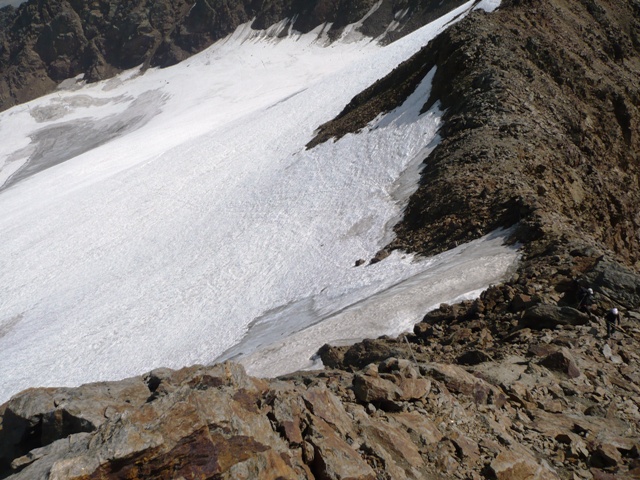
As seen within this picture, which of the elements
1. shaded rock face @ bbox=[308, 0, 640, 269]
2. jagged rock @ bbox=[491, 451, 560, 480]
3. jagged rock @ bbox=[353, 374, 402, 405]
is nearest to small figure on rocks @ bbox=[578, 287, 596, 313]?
shaded rock face @ bbox=[308, 0, 640, 269]

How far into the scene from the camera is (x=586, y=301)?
910cm

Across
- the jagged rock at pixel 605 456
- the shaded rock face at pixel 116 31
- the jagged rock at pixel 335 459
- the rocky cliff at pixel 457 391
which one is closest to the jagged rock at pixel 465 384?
the rocky cliff at pixel 457 391

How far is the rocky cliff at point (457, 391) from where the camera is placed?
16.6ft

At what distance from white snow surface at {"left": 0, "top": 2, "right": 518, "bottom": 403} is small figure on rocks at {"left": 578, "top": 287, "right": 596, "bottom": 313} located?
2412 mm

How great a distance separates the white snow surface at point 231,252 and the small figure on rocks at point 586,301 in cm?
241

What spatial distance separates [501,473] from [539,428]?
1238 mm

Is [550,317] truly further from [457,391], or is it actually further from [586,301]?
[457,391]

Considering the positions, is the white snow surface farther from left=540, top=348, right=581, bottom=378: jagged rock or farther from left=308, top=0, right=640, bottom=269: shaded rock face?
left=540, top=348, right=581, bottom=378: jagged rock

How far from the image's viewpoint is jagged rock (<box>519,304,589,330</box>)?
8.99 m

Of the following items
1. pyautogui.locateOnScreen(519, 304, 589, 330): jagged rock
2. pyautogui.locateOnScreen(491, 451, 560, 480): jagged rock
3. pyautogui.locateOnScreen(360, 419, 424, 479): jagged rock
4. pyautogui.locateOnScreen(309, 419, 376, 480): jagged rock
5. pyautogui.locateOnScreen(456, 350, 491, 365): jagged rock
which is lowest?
pyautogui.locateOnScreen(519, 304, 589, 330): jagged rock

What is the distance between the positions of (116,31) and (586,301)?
391 feet

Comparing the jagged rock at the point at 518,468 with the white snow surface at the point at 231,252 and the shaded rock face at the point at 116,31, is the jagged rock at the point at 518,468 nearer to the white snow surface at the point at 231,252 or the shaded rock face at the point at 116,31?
the white snow surface at the point at 231,252

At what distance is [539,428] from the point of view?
671 cm

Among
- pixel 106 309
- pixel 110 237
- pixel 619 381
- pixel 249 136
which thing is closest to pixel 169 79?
pixel 249 136
